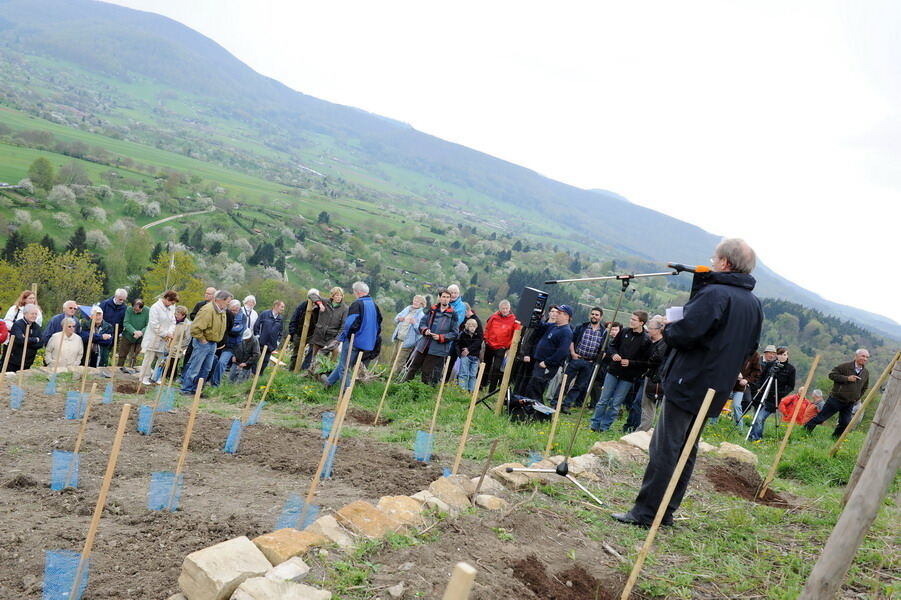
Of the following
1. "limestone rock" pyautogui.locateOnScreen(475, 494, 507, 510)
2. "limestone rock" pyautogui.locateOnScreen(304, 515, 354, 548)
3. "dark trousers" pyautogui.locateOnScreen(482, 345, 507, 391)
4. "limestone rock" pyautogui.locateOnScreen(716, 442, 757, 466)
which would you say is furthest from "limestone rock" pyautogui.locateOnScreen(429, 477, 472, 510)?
"dark trousers" pyautogui.locateOnScreen(482, 345, 507, 391)

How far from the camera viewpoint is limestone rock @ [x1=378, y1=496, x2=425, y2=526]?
13.6ft

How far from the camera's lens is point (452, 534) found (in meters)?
4.05

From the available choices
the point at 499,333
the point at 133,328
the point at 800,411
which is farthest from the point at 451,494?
the point at 800,411

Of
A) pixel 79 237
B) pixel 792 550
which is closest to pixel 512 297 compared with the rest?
pixel 79 237

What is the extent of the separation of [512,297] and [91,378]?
78576mm

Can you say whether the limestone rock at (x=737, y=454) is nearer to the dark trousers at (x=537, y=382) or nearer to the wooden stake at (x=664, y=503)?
→ the dark trousers at (x=537, y=382)

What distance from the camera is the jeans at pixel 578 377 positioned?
34.5ft

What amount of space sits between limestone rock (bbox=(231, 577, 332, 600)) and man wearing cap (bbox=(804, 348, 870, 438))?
32.0ft

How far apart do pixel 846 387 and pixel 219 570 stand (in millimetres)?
10360

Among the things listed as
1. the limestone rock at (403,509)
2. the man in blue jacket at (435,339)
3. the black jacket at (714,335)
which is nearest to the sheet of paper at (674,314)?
the black jacket at (714,335)

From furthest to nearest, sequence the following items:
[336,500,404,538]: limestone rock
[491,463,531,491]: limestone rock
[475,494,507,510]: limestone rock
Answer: [491,463,531,491]: limestone rock → [475,494,507,510]: limestone rock → [336,500,404,538]: limestone rock

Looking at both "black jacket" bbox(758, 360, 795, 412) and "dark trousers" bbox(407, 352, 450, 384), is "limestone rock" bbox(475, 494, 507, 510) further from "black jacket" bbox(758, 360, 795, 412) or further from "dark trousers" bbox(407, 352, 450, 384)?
"black jacket" bbox(758, 360, 795, 412)

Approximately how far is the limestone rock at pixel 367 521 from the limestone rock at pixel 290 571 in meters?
0.55

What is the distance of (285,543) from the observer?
3504 mm
